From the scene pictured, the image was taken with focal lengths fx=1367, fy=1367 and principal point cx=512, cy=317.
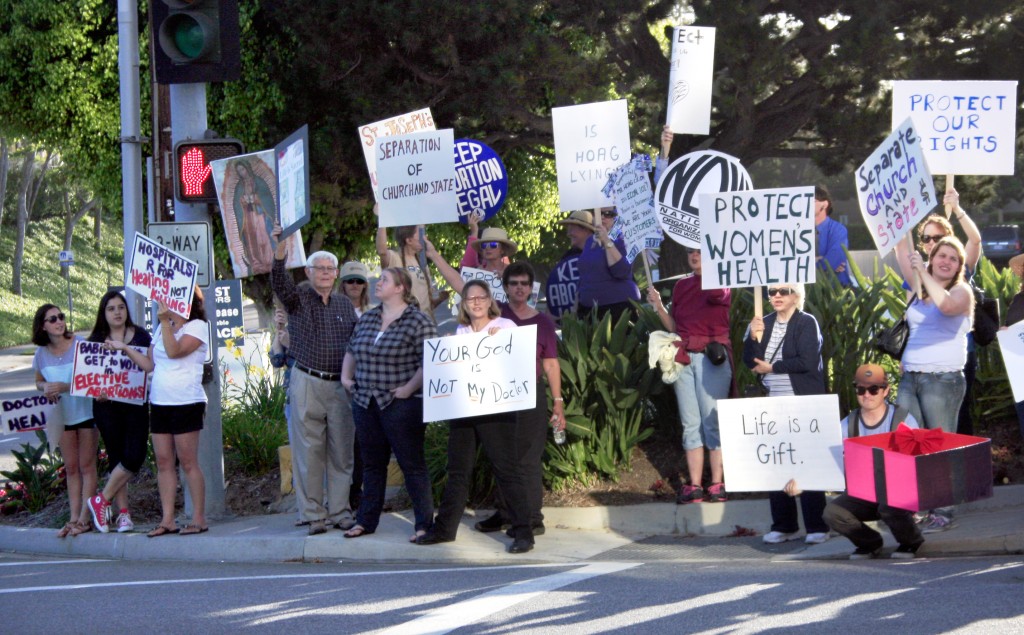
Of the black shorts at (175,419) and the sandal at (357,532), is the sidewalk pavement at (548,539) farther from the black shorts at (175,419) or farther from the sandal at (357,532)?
the black shorts at (175,419)

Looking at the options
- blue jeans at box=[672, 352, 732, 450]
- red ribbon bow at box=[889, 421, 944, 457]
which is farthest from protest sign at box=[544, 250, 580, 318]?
red ribbon bow at box=[889, 421, 944, 457]

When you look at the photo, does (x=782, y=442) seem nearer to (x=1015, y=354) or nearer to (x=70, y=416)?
(x=1015, y=354)

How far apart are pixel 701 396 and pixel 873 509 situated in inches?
73.8

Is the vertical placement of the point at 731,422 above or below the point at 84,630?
above

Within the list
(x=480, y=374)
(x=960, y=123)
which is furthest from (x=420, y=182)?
(x=960, y=123)

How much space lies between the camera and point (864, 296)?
10.7 meters

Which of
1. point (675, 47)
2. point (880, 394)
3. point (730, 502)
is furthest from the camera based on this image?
point (675, 47)

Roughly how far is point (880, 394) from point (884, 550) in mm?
1033

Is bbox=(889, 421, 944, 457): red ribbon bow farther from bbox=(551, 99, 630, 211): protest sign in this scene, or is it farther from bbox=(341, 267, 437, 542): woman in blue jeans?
bbox=(551, 99, 630, 211): protest sign

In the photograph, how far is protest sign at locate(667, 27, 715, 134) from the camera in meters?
11.4

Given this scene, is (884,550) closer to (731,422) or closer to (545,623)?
(731,422)

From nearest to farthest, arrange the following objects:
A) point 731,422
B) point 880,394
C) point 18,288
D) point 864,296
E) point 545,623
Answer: point 545,623
point 880,394
point 731,422
point 864,296
point 18,288

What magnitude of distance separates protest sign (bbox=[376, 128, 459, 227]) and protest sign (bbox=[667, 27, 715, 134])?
Answer: 78.0 inches

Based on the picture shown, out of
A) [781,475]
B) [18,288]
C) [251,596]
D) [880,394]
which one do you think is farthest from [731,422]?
[18,288]
